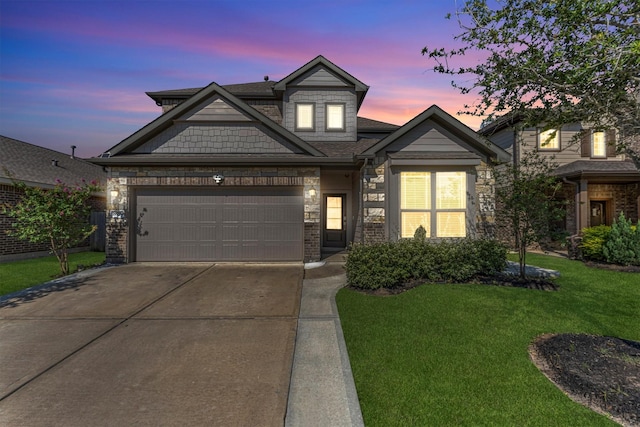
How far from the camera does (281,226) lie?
1079cm

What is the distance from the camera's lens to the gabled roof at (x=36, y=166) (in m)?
12.8

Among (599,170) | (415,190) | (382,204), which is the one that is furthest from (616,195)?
(382,204)

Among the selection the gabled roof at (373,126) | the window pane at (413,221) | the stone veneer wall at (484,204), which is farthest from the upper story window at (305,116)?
the stone veneer wall at (484,204)

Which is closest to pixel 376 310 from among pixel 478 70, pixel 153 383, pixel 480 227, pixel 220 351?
pixel 220 351

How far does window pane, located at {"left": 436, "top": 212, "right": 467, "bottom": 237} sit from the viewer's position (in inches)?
408

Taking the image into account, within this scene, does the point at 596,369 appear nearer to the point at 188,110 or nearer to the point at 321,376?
the point at 321,376

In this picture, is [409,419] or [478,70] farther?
[478,70]

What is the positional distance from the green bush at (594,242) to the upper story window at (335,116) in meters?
9.79

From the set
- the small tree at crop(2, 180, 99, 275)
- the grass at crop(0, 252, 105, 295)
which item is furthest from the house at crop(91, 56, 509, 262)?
the grass at crop(0, 252, 105, 295)

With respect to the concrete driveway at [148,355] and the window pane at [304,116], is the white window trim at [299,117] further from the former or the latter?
the concrete driveway at [148,355]

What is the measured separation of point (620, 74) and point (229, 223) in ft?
32.6

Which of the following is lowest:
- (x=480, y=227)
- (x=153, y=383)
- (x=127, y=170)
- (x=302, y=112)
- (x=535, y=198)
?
(x=153, y=383)

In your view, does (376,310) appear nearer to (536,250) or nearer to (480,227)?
(480,227)

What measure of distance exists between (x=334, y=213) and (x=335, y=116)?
4430 millimetres
